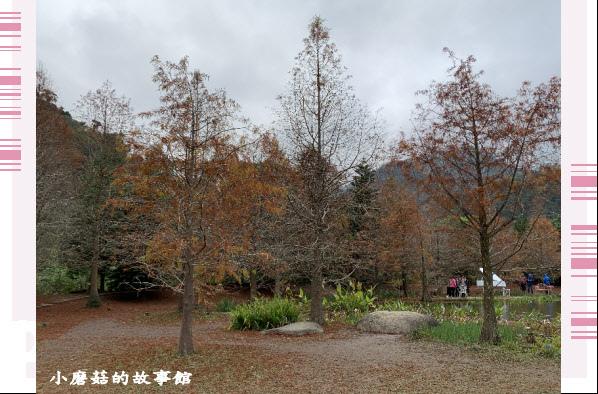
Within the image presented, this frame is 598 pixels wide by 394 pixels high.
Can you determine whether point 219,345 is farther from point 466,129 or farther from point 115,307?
point 115,307

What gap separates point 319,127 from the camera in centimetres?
1111

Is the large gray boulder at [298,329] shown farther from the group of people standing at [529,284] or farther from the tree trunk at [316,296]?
the group of people standing at [529,284]

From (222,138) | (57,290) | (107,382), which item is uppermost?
(222,138)

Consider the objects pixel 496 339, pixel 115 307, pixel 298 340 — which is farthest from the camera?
pixel 115 307

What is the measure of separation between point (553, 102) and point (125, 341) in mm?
10034

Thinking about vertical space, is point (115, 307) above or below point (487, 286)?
below

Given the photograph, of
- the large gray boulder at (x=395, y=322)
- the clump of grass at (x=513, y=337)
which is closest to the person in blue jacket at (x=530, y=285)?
the clump of grass at (x=513, y=337)

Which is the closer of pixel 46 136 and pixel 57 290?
pixel 46 136

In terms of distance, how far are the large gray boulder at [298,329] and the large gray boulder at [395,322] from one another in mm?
1316

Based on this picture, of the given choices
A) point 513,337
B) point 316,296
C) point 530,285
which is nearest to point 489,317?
point 513,337

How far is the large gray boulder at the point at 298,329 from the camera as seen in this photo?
958 cm

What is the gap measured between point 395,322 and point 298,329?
242 centimetres

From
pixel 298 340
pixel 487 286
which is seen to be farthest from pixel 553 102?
pixel 298 340

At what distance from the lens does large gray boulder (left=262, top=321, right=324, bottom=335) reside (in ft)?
31.4
